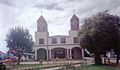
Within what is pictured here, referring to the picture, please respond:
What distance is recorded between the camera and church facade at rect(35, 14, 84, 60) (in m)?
55.2

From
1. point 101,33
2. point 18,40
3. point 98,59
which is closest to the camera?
point 101,33

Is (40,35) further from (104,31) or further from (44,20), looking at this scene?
(104,31)

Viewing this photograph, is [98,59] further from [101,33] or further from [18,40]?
[18,40]

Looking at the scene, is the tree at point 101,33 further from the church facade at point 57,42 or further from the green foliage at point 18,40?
the church facade at point 57,42

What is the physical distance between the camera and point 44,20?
183 ft

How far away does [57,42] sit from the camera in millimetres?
55812

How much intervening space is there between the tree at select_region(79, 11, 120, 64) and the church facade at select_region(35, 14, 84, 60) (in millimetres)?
20880

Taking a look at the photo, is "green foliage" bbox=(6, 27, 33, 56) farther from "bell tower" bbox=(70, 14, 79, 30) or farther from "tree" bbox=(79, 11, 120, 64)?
"tree" bbox=(79, 11, 120, 64)

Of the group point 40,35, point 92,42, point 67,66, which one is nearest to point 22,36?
point 40,35

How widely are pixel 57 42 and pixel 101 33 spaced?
24.4 m

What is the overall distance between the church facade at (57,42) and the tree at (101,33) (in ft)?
68.5

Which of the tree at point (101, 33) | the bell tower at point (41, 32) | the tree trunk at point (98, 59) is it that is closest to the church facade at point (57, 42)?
the bell tower at point (41, 32)

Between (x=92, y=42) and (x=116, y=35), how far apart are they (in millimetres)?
3540

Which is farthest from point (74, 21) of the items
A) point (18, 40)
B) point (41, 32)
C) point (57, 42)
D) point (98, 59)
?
point (98, 59)
